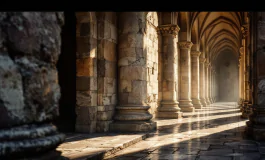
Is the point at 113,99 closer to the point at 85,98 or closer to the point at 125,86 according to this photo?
the point at 125,86

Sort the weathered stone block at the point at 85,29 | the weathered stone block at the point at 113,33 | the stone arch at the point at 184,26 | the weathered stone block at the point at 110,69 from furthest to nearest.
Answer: the stone arch at the point at 184,26 < the weathered stone block at the point at 113,33 < the weathered stone block at the point at 110,69 < the weathered stone block at the point at 85,29

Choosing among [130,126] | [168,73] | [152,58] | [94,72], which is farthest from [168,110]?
[94,72]

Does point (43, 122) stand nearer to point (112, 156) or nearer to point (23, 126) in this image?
point (23, 126)

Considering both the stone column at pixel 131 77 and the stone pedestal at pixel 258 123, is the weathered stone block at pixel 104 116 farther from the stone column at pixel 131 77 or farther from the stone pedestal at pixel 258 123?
the stone pedestal at pixel 258 123

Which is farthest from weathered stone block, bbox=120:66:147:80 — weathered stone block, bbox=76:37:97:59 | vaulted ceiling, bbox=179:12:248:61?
vaulted ceiling, bbox=179:12:248:61

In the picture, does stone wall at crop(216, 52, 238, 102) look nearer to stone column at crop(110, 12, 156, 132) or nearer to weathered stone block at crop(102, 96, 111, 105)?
stone column at crop(110, 12, 156, 132)

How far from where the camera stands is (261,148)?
5215mm

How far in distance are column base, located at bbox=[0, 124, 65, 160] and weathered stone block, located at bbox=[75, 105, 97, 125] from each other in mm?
4248

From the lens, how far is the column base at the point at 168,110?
451 inches

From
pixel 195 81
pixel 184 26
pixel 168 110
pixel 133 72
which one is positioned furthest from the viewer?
pixel 195 81

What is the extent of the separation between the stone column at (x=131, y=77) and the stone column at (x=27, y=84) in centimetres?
464

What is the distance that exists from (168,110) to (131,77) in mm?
4584

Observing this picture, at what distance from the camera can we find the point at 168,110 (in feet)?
37.7

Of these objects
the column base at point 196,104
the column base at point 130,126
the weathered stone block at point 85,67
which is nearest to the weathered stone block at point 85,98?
the weathered stone block at point 85,67
